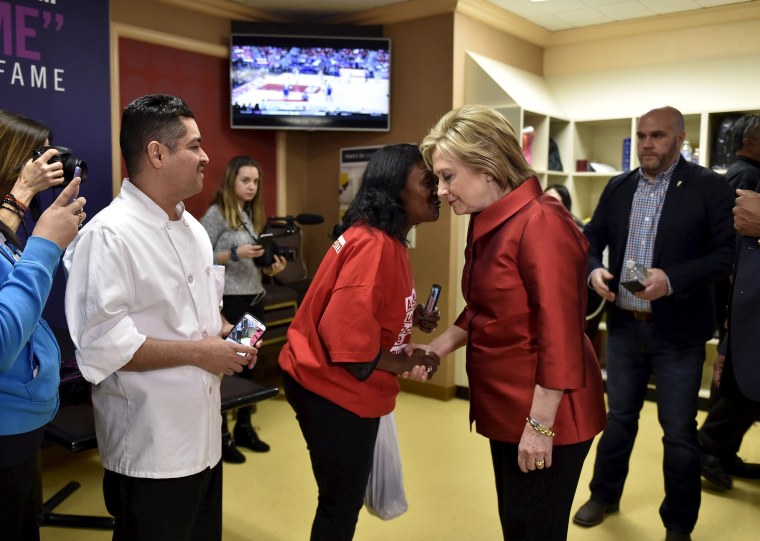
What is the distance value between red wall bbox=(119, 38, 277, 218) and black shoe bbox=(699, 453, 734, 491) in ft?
11.1

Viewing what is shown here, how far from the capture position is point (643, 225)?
276 cm

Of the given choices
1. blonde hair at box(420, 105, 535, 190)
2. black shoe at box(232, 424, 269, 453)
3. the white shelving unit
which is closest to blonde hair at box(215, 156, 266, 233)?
black shoe at box(232, 424, 269, 453)

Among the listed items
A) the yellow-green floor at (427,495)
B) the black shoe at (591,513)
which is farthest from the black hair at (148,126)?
the black shoe at (591,513)

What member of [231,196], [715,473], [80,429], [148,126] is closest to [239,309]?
[231,196]

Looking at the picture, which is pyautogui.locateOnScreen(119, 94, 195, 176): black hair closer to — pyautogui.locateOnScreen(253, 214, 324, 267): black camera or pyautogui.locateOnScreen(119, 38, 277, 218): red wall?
pyautogui.locateOnScreen(253, 214, 324, 267): black camera

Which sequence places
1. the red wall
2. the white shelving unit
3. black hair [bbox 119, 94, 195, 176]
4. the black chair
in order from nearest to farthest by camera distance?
1. black hair [bbox 119, 94, 195, 176]
2. the black chair
3. the red wall
4. the white shelving unit

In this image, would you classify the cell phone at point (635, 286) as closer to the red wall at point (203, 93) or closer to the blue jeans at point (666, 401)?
the blue jeans at point (666, 401)

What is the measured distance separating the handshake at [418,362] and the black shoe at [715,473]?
2.05 metres

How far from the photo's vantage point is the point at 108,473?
1.71 m

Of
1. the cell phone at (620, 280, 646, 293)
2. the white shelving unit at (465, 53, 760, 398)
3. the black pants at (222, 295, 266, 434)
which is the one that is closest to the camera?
the cell phone at (620, 280, 646, 293)

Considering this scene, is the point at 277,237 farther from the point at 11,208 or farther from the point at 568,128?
the point at 568,128

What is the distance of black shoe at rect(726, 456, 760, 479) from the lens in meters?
3.45

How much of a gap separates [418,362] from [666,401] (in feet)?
4.35

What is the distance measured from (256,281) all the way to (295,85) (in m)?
1.68
